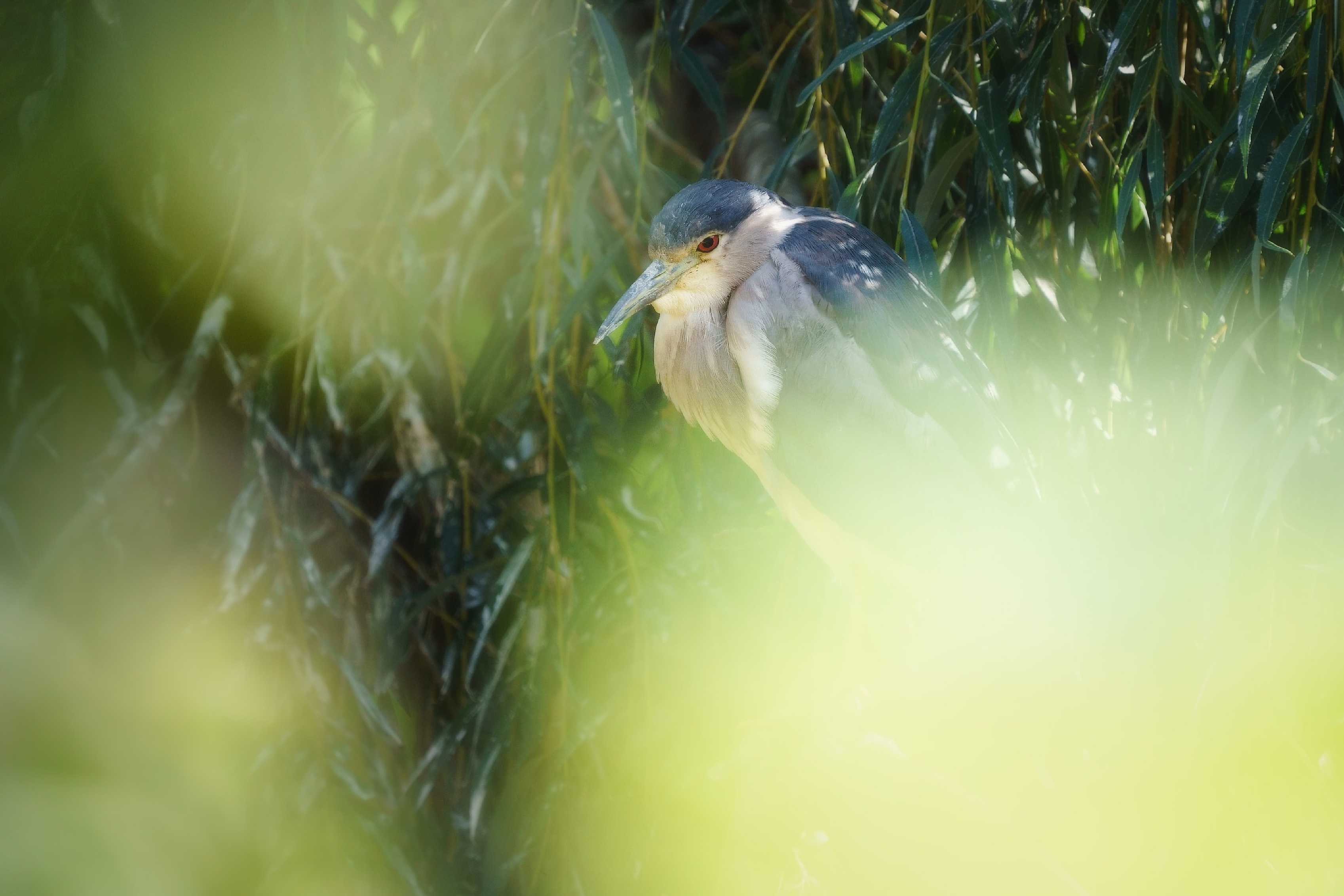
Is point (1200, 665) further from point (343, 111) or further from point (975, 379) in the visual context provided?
point (343, 111)

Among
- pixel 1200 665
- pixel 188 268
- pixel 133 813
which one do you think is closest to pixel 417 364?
pixel 188 268

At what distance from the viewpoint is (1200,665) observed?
1438 millimetres

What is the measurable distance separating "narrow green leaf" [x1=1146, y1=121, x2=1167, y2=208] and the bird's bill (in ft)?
1.79

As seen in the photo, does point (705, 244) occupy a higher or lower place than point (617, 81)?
lower

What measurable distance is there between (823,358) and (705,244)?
211 millimetres

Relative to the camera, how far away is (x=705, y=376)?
61.8 inches

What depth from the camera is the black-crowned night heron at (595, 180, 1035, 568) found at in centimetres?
150

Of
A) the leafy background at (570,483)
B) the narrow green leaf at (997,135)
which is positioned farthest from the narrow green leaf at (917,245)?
the narrow green leaf at (997,135)

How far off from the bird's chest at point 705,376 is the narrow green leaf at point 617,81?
9.5 inches

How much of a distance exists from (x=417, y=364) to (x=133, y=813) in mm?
822

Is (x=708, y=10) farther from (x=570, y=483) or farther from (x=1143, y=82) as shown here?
(x=570, y=483)

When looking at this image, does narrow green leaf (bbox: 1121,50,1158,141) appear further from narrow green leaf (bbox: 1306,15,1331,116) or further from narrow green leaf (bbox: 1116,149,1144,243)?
narrow green leaf (bbox: 1306,15,1331,116)

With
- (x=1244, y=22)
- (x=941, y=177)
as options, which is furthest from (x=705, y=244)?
(x=1244, y=22)

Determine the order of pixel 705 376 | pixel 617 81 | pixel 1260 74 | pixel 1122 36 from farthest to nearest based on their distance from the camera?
1. pixel 705 376
2. pixel 617 81
3. pixel 1122 36
4. pixel 1260 74
